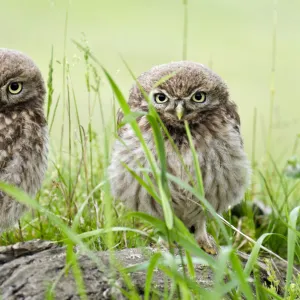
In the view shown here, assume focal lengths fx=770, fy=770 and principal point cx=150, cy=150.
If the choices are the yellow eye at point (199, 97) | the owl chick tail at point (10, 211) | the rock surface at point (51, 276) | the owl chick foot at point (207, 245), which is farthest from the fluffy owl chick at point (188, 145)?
the rock surface at point (51, 276)

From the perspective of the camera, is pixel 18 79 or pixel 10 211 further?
pixel 18 79

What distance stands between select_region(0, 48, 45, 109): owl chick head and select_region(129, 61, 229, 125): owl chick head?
0.62 metres

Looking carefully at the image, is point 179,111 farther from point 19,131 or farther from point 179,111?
point 19,131

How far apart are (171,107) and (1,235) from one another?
1.29 meters

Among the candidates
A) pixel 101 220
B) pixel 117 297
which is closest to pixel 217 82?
pixel 101 220

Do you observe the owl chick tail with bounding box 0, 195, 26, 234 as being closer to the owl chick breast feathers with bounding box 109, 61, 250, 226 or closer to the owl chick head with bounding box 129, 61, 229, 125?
the owl chick breast feathers with bounding box 109, 61, 250, 226

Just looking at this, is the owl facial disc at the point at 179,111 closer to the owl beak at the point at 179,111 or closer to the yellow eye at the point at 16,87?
the owl beak at the point at 179,111

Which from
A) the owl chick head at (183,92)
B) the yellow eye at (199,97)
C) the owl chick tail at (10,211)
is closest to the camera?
the owl chick tail at (10,211)

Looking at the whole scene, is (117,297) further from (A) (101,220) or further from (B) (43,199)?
(B) (43,199)

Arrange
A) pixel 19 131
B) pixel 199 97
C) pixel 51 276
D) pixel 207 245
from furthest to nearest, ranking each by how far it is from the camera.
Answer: pixel 207 245 → pixel 199 97 → pixel 19 131 → pixel 51 276

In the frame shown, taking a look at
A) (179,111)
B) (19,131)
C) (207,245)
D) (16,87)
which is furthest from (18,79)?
(207,245)

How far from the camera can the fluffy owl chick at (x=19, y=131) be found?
4098 millimetres

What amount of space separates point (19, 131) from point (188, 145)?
0.98m

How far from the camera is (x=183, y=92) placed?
14.4ft
